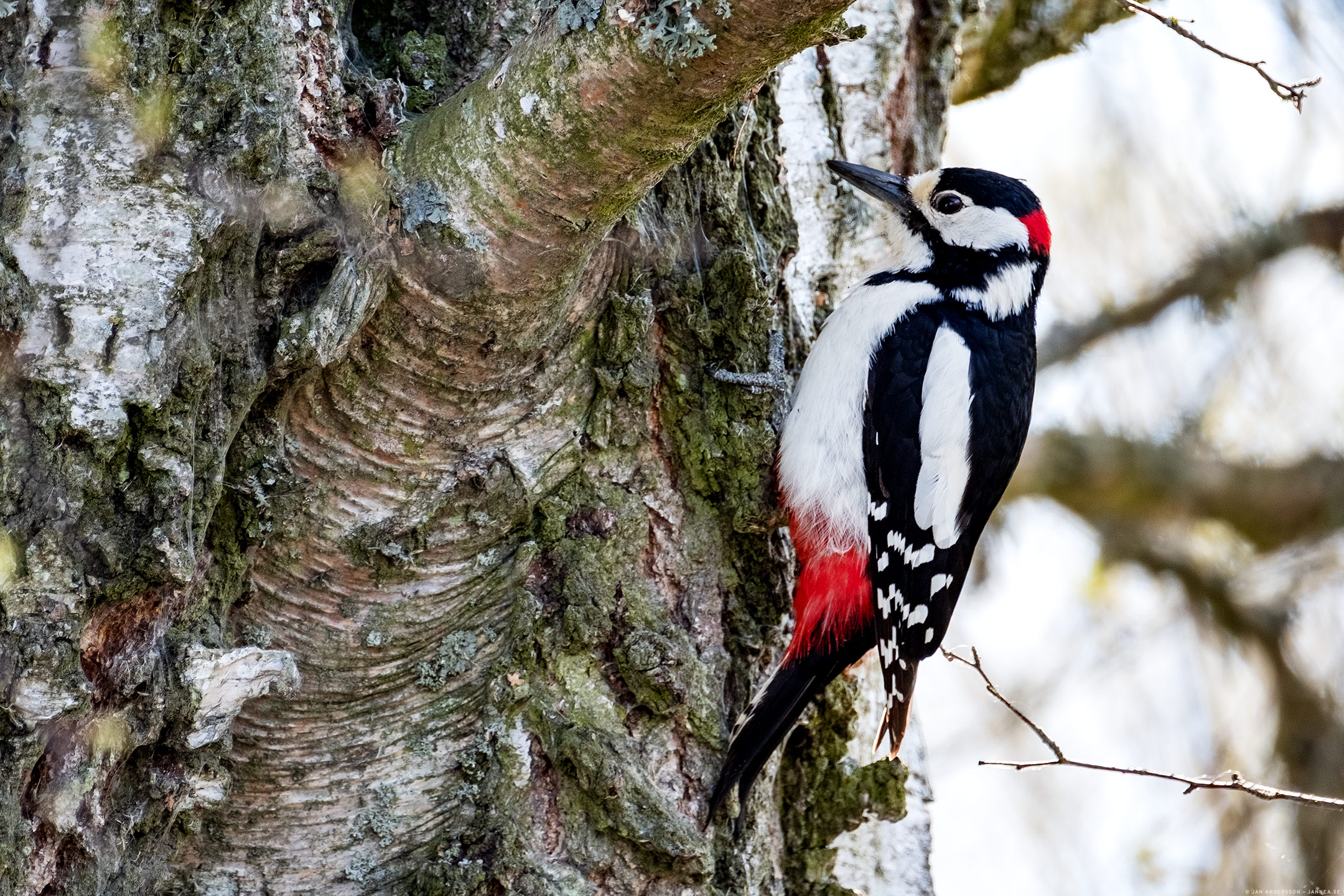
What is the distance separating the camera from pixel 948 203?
2.95m

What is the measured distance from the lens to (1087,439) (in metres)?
4.20

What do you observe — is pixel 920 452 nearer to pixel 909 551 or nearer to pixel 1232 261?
→ pixel 909 551

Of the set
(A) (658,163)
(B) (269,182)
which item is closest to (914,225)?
(A) (658,163)

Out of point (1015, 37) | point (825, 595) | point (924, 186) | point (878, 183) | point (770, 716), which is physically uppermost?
point (1015, 37)

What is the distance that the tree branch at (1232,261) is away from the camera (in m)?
4.17

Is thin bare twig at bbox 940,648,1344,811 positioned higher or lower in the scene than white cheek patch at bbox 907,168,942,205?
lower

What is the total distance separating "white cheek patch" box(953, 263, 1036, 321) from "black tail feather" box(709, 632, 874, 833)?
104cm

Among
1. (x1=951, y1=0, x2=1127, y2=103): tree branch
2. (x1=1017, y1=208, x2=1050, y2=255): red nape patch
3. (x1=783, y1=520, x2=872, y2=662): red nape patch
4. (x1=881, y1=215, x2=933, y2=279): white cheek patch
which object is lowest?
(x1=783, y1=520, x2=872, y2=662): red nape patch

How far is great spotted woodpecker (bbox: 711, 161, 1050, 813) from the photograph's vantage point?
258cm

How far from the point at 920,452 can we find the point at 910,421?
75mm

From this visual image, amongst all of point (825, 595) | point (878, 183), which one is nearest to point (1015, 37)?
point (878, 183)

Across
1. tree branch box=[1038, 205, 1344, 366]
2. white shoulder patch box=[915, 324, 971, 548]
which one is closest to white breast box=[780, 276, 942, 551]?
white shoulder patch box=[915, 324, 971, 548]

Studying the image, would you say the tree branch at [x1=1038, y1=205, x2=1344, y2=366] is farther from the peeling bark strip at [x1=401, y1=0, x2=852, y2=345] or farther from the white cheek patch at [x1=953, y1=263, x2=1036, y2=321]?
the peeling bark strip at [x1=401, y1=0, x2=852, y2=345]

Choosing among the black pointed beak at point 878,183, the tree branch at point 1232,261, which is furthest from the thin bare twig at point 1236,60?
the tree branch at point 1232,261
